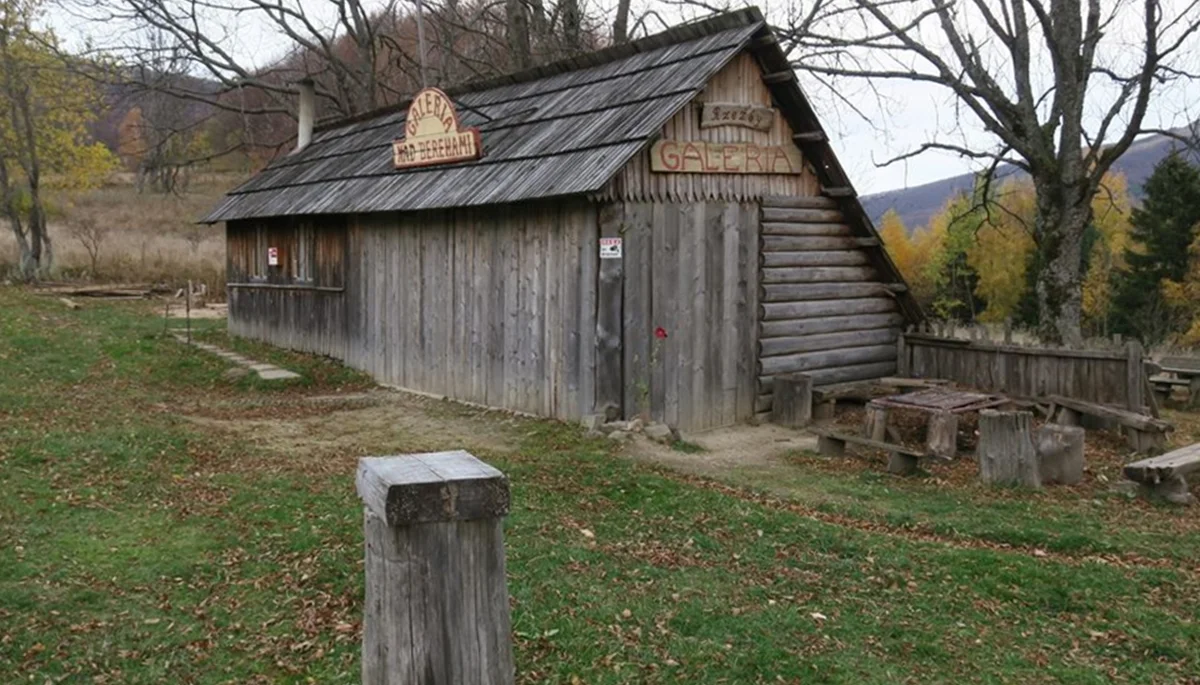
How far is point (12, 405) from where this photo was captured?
422 inches

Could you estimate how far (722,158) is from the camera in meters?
11.5

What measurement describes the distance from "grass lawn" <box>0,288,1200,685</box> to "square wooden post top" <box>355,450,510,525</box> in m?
1.74

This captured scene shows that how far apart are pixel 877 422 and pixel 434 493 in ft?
25.9

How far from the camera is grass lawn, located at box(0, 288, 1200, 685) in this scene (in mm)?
4613

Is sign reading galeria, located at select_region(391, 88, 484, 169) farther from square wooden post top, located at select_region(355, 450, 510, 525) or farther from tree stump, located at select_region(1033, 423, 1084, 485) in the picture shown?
square wooden post top, located at select_region(355, 450, 510, 525)

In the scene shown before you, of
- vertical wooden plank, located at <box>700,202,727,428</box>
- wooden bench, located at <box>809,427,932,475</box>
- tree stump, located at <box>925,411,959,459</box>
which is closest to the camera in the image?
wooden bench, located at <box>809,427,932,475</box>

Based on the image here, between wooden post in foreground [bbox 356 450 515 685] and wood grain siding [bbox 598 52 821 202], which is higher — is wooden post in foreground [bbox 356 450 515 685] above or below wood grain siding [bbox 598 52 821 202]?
below

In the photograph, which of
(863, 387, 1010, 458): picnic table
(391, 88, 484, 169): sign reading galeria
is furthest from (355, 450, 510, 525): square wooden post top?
(391, 88, 484, 169): sign reading galeria

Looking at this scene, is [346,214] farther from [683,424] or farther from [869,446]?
[869,446]

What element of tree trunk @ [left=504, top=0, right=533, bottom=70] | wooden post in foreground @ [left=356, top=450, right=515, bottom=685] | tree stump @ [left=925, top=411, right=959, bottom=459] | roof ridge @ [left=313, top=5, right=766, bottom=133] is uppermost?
tree trunk @ [left=504, top=0, right=533, bottom=70]

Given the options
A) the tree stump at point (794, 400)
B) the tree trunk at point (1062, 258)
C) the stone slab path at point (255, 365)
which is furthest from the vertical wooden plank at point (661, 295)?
the tree trunk at point (1062, 258)

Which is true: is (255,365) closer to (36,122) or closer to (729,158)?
(729,158)

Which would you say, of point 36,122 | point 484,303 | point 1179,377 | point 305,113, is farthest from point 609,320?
point 36,122

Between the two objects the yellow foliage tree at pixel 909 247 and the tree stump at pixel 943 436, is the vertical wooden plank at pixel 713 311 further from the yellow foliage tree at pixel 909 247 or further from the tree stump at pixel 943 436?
the yellow foliage tree at pixel 909 247
